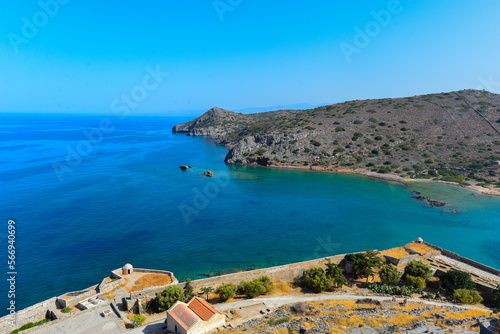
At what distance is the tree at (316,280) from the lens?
30.8 meters

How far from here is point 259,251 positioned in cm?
4281

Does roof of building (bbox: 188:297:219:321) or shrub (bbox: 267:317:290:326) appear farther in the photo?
roof of building (bbox: 188:297:219:321)

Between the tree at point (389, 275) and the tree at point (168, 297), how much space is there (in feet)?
71.3

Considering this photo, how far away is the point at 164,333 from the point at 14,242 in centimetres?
3399

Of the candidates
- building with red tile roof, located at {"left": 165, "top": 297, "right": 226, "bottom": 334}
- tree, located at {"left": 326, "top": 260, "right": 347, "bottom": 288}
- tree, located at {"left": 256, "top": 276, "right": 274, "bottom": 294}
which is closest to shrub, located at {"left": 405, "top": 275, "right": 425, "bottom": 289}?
tree, located at {"left": 326, "top": 260, "right": 347, "bottom": 288}

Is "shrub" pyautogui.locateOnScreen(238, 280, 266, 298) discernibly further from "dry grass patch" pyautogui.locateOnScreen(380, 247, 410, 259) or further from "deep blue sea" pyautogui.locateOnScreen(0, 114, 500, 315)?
A: "dry grass patch" pyautogui.locateOnScreen(380, 247, 410, 259)

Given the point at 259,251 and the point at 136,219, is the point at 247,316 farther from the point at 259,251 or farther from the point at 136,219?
the point at 136,219

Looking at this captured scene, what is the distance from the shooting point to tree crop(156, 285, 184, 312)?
26.8 metres

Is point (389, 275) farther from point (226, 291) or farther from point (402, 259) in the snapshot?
point (226, 291)

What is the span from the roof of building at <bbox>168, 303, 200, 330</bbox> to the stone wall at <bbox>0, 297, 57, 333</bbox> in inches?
490

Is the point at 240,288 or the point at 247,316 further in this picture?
the point at 240,288

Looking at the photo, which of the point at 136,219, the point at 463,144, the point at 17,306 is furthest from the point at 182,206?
the point at 463,144

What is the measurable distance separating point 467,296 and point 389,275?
22.6 ft

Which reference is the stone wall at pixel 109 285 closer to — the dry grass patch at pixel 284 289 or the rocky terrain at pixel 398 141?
the dry grass patch at pixel 284 289
